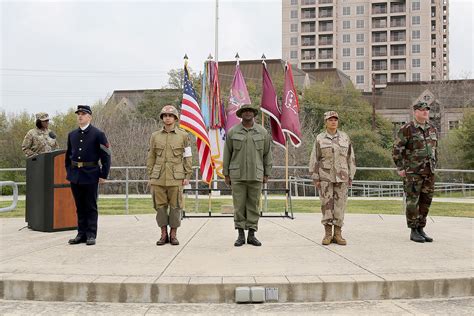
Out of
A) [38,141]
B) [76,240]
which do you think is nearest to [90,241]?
[76,240]

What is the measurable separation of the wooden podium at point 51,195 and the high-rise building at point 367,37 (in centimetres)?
8611

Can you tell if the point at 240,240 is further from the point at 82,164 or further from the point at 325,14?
the point at 325,14

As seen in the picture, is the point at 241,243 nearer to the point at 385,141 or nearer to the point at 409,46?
the point at 385,141

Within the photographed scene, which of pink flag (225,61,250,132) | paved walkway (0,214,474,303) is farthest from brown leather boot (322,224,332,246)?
pink flag (225,61,250,132)

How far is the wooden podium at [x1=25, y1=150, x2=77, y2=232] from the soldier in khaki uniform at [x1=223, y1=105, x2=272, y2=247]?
9.74 ft

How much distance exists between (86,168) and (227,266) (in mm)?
2881

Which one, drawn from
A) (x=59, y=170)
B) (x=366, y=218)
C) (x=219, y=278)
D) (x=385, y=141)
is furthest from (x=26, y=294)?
(x=385, y=141)

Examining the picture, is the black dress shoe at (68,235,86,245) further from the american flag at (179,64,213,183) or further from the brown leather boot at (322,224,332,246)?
the brown leather boot at (322,224,332,246)

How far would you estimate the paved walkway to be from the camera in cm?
516

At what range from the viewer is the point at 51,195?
28.7 feet

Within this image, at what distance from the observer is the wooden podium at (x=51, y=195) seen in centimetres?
873

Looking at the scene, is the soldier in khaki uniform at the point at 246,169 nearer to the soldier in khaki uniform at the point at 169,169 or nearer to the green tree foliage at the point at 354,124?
the soldier in khaki uniform at the point at 169,169

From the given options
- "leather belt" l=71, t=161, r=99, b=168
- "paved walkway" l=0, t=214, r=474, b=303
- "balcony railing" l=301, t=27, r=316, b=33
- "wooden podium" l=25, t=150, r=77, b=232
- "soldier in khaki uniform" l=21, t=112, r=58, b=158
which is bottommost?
"paved walkway" l=0, t=214, r=474, b=303

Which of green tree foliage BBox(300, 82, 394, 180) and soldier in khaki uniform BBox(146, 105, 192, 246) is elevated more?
green tree foliage BBox(300, 82, 394, 180)
